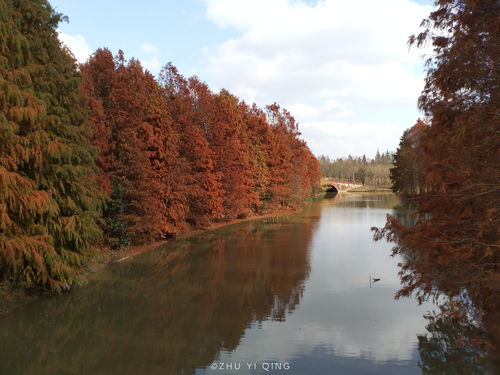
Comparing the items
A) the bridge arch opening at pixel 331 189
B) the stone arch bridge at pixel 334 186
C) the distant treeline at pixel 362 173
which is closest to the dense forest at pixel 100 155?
the stone arch bridge at pixel 334 186

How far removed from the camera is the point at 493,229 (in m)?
→ 7.56

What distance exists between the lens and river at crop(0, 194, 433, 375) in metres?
9.43

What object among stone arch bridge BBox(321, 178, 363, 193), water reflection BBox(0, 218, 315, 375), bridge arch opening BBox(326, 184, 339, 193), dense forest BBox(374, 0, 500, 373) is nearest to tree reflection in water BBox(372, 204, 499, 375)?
dense forest BBox(374, 0, 500, 373)

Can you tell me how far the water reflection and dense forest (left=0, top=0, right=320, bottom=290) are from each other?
1.63 m

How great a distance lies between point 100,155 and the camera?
2183 centimetres

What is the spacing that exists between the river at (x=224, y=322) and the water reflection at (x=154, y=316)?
0.04 meters

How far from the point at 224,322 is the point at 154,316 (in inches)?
92.5

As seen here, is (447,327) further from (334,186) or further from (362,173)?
(362,173)

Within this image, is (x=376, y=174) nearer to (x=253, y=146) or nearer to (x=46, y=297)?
(x=253, y=146)

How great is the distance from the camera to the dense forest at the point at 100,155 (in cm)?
1188

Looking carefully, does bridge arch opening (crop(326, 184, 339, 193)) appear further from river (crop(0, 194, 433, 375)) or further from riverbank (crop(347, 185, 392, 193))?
river (crop(0, 194, 433, 375))

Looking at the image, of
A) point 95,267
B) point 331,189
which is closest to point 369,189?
point 331,189

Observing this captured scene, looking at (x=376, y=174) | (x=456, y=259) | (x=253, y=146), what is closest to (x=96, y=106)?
(x=456, y=259)

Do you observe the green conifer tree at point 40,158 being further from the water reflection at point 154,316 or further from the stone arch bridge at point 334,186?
the stone arch bridge at point 334,186
